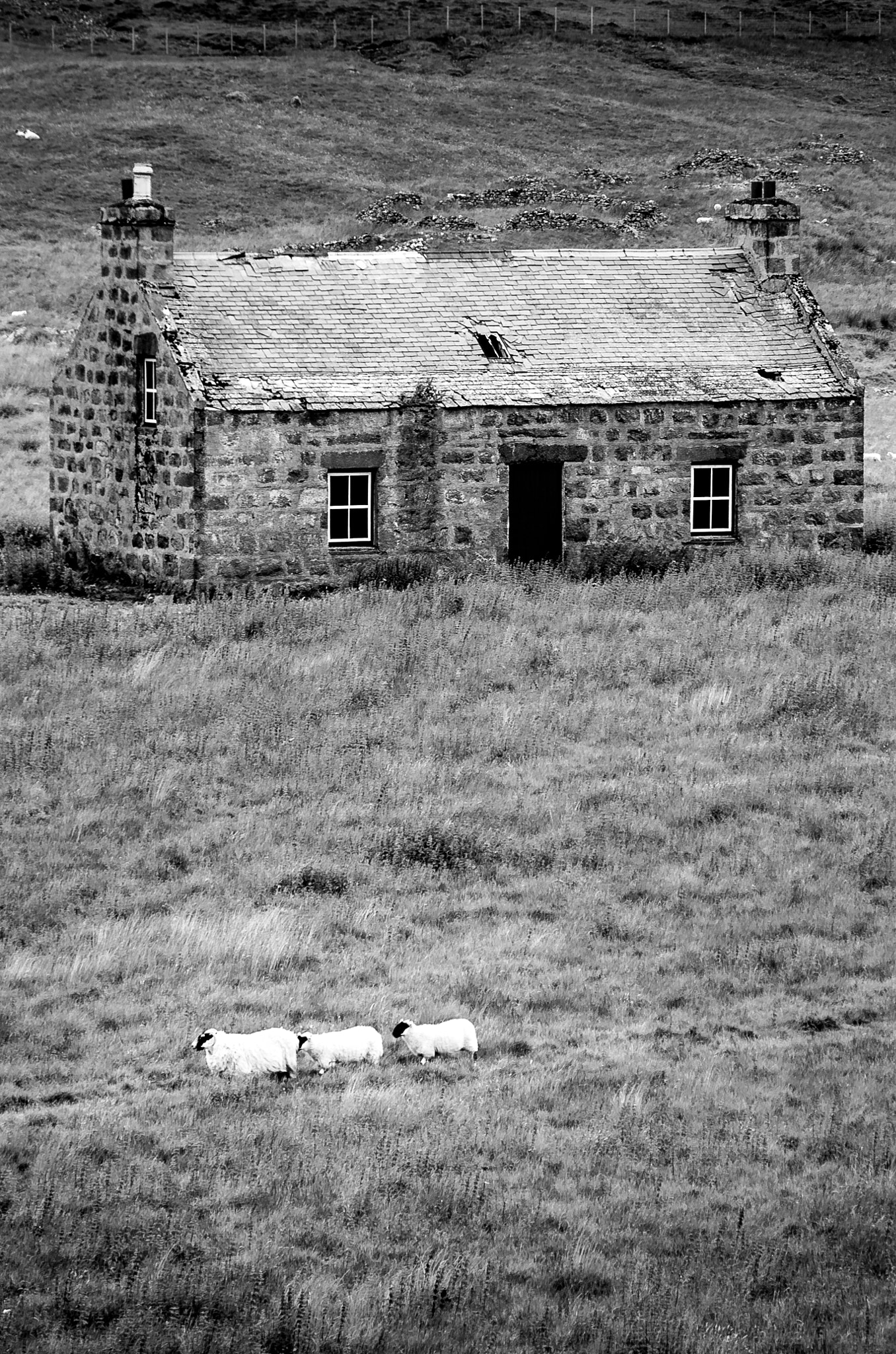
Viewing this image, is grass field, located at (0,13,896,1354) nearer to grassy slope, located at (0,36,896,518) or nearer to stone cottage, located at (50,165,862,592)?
stone cottage, located at (50,165,862,592)

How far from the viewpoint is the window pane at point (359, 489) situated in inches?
1148

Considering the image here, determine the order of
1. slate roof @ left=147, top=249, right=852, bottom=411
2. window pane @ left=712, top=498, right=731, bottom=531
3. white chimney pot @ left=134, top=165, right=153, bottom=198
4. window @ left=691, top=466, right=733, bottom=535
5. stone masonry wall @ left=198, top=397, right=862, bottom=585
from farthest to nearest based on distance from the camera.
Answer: window pane @ left=712, top=498, right=731, bottom=531 < window @ left=691, top=466, right=733, bottom=535 < white chimney pot @ left=134, top=165, right=153, bottom=198 < slate roof @ left=147, top=249, right=852, bottom=411 < stone masonry wall @ left=198, top=397, right=862, bottom=585

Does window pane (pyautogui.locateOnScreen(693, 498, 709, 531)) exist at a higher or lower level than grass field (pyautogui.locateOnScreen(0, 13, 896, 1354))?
higher

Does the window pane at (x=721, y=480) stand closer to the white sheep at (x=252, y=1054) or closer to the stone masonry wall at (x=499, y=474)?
the stone masonry wall at (x=499, y=474)

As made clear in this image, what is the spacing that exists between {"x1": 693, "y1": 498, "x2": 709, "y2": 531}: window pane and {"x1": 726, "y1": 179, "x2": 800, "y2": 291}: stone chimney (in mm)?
4342

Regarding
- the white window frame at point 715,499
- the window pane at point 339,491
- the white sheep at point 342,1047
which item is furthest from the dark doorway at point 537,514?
the white sheep at point 342,1047

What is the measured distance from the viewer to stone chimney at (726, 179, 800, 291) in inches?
1296

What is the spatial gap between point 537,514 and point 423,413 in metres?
2.46

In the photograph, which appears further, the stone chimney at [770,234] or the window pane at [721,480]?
the stone chimney at [770,234]

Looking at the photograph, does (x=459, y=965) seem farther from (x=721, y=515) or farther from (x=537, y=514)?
(x=721, y=515)

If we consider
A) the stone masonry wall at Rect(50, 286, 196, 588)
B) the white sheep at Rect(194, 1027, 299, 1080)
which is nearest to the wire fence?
the stone masonry wall at Rect(50, 286, 196, 588)

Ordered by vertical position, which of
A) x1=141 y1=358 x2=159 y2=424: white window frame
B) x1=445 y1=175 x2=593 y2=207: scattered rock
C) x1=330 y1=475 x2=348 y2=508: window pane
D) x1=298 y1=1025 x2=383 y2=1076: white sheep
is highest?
x1=445 y1=175 x2=593 y2=207: scattered rock

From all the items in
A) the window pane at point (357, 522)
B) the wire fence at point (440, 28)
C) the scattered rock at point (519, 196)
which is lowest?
the window pane at point (357, 522)

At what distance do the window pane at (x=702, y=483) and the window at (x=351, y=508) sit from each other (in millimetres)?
5275
